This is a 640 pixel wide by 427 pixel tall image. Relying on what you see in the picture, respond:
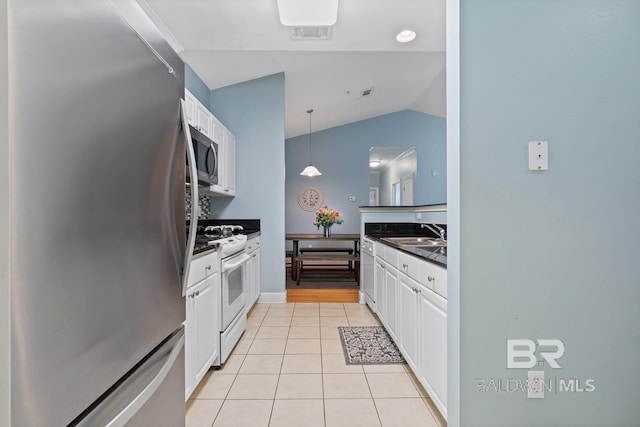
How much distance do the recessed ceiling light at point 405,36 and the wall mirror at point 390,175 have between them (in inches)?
173

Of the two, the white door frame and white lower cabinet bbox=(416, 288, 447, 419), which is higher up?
the white door frame

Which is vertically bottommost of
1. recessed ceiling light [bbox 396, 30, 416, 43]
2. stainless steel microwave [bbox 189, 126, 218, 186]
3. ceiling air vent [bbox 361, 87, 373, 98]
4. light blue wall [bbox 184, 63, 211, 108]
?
stainless steel microwave [bbox 189, 126, 218, 186]

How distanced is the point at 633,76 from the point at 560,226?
610 mm

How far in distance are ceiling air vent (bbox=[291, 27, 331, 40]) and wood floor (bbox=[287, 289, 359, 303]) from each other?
295 cm

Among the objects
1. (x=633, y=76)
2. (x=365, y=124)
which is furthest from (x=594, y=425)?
(x=365, y=124)

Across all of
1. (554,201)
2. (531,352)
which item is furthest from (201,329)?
(554,201)

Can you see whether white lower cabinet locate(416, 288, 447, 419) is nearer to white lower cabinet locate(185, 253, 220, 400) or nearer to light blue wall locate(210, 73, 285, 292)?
white lower cabinet locate(185, 253, 220, 400)

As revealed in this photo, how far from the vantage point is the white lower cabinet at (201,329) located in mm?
1693

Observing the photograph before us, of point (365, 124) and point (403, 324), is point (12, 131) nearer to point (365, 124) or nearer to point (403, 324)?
point (403, 324)

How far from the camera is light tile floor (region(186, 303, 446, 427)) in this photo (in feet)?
5.59

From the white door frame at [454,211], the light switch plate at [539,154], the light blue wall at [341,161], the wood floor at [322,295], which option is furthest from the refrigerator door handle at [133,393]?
the light blue wall at [341,161]

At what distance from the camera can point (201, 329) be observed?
187 cm

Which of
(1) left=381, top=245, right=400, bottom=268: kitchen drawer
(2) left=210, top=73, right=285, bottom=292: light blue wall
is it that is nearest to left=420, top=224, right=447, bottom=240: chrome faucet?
(1) left=381, top=245, right=400, bottom=268: kitchen drawer

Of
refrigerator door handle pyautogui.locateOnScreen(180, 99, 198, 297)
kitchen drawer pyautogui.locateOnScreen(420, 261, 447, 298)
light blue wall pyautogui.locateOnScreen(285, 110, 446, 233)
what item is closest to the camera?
refrigerator door handle pyautogui.locateOnScreen(180, 99, 198, 297)
